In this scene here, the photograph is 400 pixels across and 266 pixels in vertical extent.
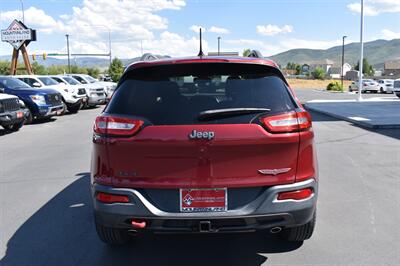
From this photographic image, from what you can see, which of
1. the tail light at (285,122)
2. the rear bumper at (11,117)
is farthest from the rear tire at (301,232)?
the rear bumper at (11,117)

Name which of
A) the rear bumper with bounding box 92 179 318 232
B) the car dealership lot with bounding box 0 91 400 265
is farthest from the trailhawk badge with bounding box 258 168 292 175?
the car dealership lot with bounding box 0 91 400 265

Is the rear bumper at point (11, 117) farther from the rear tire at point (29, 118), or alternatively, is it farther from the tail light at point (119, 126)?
the tail light at point (119, 126)

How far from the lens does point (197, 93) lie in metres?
3.50

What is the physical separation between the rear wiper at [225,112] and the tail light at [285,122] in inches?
3.5

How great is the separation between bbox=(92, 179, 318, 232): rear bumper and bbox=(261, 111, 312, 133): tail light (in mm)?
425

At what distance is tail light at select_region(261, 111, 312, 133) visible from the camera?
320 centimetres

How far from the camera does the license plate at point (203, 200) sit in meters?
3.21

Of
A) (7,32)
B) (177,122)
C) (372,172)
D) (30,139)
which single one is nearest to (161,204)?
(177,122)

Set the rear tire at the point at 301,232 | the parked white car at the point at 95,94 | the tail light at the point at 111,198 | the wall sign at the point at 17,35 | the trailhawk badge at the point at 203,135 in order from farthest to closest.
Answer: the wall sign at the point at 17,35
the parked white car at the point at 95,94
the rear tire at the point at 301,232
the tail light at the point at 111,198
the trailhawk badge at the point at 203,135

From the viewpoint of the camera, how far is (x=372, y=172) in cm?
717

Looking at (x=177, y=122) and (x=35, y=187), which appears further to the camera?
(x=35, y=187)

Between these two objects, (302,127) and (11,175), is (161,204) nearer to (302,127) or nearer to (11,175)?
(302,127)

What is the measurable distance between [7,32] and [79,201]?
3053cm

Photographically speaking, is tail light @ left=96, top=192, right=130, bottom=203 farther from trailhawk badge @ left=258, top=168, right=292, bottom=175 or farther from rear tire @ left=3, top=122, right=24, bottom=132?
rear tire @ left=3, top=122, right=24, bottom=132
